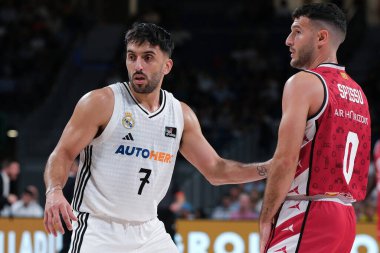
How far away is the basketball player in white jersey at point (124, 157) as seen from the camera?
225 inches

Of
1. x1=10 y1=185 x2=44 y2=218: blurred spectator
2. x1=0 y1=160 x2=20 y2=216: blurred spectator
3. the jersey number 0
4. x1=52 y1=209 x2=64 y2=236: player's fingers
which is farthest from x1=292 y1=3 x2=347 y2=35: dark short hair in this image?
x1=10 y1=185 x2=44 y2=218: blurred spectator

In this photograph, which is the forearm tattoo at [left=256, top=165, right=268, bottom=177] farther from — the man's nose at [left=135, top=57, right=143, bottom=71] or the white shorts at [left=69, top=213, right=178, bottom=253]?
the man's nose at [left=135, top=57, right=143, bottom=71]

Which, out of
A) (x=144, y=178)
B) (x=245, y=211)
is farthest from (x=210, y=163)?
(x=245, y=211)

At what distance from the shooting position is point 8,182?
41.5ft

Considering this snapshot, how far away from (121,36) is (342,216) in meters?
17.1

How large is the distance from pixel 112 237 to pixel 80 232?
213mm

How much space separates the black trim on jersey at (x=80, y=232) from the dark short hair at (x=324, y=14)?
1.87 meters

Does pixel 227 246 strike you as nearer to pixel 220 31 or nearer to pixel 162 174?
pixel 162 174

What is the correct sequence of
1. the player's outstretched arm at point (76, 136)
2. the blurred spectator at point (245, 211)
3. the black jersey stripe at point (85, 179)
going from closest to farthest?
1. the player's outstretched arm at point (76, 136)
2. the black jersey stripe at point (85, 179)
3. the blurred spectator at point (245, 211)

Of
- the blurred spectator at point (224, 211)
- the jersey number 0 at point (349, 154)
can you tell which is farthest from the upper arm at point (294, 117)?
the blurred spectator at point (224, 211)

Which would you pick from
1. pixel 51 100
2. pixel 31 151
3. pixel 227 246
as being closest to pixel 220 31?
pixel 51 100

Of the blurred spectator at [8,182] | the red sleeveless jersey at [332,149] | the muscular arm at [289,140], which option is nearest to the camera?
the muscular arm at [289,140]

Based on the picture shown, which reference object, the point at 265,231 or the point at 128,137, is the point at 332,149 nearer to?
the point at 265,231

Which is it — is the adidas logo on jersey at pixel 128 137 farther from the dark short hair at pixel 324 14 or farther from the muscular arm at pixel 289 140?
the dark short hair at pixel 324 14
